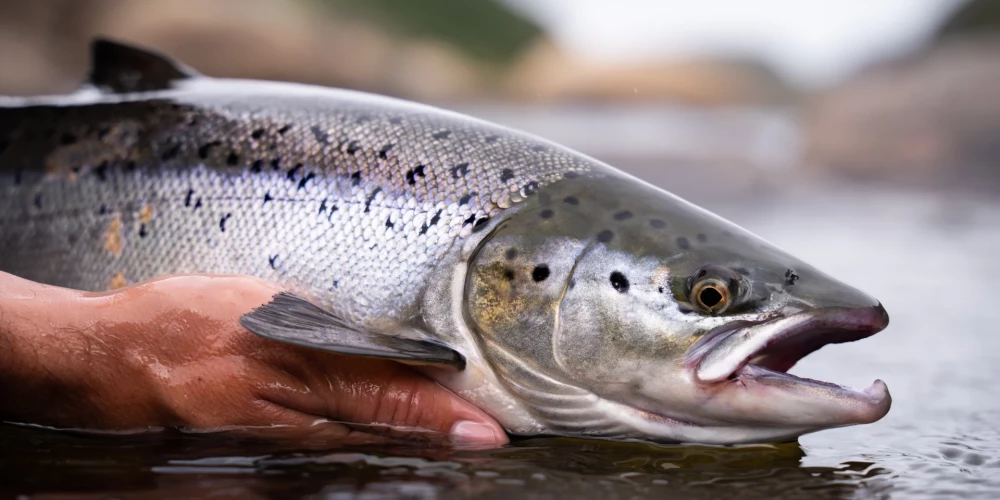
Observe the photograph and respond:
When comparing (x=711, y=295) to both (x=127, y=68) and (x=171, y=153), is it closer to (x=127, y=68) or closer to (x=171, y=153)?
(x=171, y=153)

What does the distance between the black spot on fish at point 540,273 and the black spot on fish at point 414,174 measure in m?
0.45

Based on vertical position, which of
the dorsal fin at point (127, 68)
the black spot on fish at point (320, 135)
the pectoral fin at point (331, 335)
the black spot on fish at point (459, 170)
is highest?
the dorsal fin at point (127, 68)

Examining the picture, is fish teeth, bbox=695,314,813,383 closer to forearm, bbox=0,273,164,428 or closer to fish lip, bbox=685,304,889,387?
fish lip, bbox=685,304,889,387

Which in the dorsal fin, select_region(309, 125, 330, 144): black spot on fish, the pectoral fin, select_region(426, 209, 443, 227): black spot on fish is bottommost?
the pectoral fin

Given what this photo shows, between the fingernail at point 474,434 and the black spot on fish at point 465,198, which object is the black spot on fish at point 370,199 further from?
the fingernail at point 474,434

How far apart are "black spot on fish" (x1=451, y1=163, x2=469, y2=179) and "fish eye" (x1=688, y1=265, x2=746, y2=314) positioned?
711mm

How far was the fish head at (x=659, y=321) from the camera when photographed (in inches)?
83.5

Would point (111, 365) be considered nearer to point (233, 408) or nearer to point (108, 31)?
point (233, 408)

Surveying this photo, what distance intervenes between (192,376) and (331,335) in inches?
14.2

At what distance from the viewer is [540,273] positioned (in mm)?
2361

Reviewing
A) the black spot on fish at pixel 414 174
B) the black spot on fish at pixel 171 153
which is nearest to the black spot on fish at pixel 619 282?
the black spot on fish at pixel 414 174

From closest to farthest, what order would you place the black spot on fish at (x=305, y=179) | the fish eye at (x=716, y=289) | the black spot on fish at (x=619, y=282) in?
the fish eye at (x=716, y=289), the black spot on fish at (x=619, y=282), the black spot on fish at (x=305, y=179)

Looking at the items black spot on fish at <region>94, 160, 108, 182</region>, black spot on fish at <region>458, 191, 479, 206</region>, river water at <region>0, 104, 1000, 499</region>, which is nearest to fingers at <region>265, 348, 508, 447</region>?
river water at <region>0, 104, 1000, 499</region>

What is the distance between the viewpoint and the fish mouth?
2066mm
